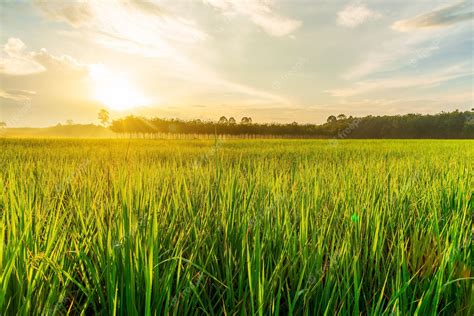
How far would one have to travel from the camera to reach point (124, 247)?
1.33 m

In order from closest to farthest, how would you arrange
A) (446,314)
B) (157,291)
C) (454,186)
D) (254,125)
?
(157,291) < (446,314) < (454,186) < (254,125)

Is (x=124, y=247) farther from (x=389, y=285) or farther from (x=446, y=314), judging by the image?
(x=446, y=314)

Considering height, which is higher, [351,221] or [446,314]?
[351,221]

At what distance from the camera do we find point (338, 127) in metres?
65.2

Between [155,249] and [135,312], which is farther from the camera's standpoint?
[155,249]

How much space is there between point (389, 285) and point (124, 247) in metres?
1.41

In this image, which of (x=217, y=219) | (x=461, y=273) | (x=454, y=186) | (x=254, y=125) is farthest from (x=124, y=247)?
(x=254, y=125)

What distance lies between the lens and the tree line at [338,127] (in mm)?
64250

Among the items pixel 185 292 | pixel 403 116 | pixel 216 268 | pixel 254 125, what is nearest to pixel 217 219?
pixel 216 268

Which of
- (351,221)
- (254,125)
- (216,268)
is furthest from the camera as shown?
(254,125)

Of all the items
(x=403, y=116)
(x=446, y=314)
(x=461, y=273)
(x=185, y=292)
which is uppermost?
(x=403, y=116)

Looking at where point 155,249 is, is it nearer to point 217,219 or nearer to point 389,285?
point 217,219

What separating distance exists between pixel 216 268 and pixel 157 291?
46 cm

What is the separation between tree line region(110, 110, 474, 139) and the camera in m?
64.2
